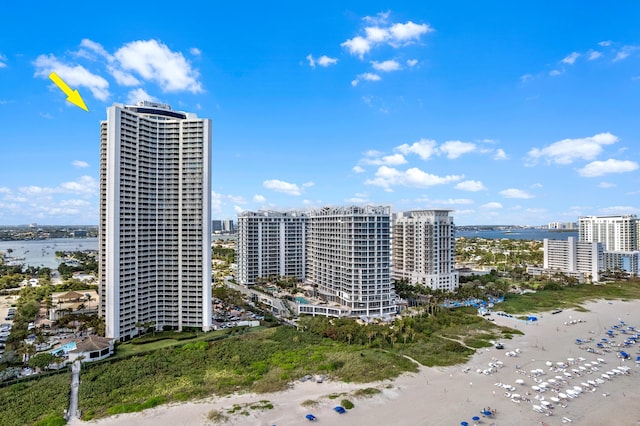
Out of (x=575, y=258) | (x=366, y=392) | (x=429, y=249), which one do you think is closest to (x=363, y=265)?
(x=429, y=249)

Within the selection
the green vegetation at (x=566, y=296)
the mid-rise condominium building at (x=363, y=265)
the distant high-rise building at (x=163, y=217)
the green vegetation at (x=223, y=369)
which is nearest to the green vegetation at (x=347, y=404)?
the green vegetation at (x=223, y=369)

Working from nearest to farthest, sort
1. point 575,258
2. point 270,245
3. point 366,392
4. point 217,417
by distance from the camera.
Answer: point 217,417
point 366,392
point 270,245
point 575,258

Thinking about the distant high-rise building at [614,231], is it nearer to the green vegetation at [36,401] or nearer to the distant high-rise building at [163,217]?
the distant high-rise building at [163,217]

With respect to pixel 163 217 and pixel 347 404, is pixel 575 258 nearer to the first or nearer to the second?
pixel 347 404

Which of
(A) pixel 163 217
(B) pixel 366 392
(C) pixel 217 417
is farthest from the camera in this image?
(A) pixel 163 217

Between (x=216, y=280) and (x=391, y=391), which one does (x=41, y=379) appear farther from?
(x=216, y=280)

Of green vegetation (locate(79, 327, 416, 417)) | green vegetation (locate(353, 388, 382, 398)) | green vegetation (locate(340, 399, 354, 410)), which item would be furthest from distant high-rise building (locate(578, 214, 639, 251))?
green vegetation (locate(340, 399, 354, 410))
